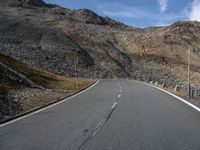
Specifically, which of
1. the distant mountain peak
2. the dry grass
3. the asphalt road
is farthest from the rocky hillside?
the asphalt road

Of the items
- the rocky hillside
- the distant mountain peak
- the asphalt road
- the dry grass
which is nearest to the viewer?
the asphalt road

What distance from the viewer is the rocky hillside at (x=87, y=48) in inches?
3258

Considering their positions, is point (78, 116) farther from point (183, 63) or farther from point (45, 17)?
point (45, 17)

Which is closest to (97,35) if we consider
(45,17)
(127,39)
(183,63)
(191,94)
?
(127,39)

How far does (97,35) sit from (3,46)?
3188 cm

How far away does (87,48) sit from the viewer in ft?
311

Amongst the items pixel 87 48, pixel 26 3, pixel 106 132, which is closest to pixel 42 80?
pixel 106 132

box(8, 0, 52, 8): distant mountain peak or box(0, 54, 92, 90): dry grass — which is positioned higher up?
box(8, 0, 52, 8): distant mountain peak

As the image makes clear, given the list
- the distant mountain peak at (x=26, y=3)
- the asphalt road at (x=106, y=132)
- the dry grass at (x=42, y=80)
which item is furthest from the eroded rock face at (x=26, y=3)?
the asphalt road at (x=106, y=132)

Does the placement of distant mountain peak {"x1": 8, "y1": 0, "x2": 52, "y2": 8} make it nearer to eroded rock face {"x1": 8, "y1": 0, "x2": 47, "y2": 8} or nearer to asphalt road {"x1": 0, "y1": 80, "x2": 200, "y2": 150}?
eroded rock face {"x1": 8, "y1": 0, "x2": 47, "y2": 8}

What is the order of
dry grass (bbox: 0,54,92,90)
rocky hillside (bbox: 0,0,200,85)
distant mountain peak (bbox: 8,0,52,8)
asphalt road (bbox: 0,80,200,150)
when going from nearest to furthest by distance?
asphalt road (bbox: 0,80,200,150) < dry grass (bbox: 0,54,92,90) < rocky hillside (bbox: 0,0,200,85) < distant mountain peak (bbox: 8,0,52,8)

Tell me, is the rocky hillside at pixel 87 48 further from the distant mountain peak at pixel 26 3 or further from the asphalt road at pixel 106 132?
the asphalt road at pixel 106 132

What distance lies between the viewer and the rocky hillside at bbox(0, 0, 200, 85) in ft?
271

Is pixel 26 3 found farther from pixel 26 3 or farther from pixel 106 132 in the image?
pixel 106 132
